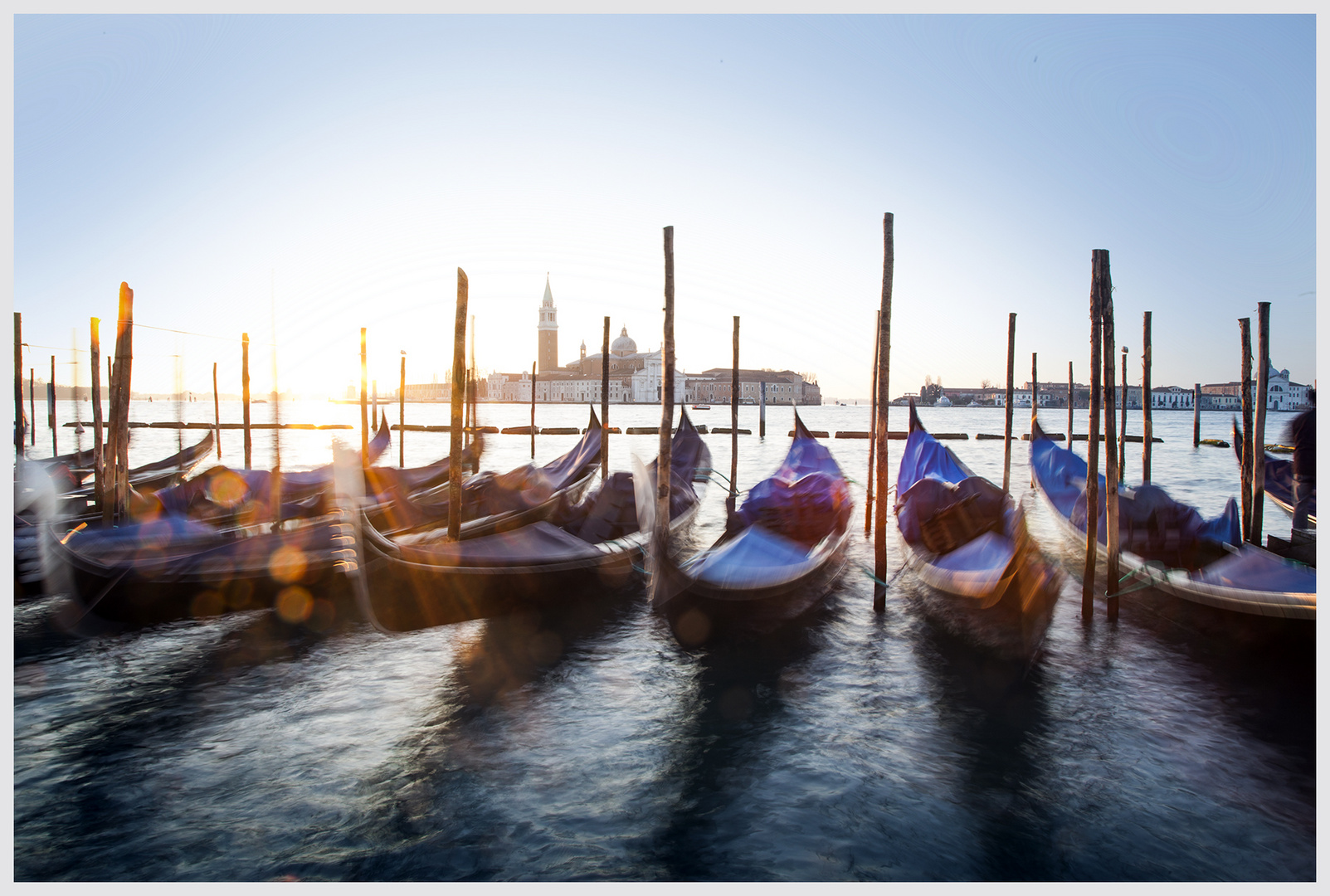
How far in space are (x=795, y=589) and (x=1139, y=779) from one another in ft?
7.60

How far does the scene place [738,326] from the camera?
10523 millimetres

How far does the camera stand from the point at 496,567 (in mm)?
4598

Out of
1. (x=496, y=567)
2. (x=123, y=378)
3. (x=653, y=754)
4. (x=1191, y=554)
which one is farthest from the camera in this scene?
(x=123, y=378)

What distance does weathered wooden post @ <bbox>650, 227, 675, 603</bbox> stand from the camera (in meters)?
4.23

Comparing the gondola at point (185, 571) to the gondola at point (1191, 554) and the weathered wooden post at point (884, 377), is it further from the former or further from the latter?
the gondola at point (1191, 554)

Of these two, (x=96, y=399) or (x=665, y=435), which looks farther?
(x=96, y=399)

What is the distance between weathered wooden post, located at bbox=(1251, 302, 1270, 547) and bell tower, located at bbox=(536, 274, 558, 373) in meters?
81.5

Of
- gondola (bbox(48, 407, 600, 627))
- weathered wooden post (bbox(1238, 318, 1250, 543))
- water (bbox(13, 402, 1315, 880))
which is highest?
weathered wooden post (bbox(1238, 318, 1250, 543))

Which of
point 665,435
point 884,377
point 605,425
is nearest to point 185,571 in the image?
point 665,435

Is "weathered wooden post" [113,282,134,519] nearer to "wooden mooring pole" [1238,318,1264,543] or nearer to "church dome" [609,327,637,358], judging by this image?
"wooden mooring pole" [1238,318,1264,543]

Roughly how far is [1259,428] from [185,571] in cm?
920

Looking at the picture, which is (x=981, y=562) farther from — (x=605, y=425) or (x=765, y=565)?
(x=605, y=425)

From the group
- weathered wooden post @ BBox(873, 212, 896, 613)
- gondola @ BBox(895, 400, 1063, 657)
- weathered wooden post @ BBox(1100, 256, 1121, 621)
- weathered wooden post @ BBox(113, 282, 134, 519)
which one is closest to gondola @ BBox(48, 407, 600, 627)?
weathered wooden post @ BBox(113, 282, 134, 519)

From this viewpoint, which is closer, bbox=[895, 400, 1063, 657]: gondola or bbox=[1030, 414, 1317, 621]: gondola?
bbox=[1030, 414, 1317, 621]: gondola
